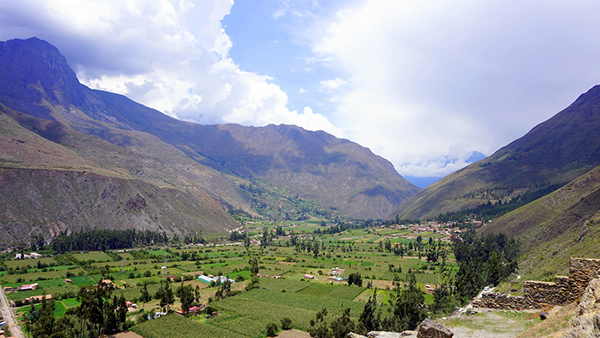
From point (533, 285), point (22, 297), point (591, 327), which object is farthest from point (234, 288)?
point (591, 327)

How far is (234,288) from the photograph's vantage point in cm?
7762

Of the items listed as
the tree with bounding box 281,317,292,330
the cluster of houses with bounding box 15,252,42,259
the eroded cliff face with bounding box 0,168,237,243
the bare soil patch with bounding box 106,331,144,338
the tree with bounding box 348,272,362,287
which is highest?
the eroded cliff face with bounding box 0,168,237,243

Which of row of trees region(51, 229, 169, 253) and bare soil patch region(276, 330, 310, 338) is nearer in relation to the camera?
bare soil patch region(276, 330, 310, 338)

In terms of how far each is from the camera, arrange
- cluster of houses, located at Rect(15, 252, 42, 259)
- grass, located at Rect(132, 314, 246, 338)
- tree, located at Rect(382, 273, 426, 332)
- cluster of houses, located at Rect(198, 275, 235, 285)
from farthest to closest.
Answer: cluster of houses, located at Rect(15, 252, 42, 259)
cluster of houses, located at Rect(198, 275, 235, 285)
tree, located at Rect(382, 273, 426, 332)
grass, located at Rect(132, 314, 246, 338)

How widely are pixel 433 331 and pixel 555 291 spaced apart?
32.3 ft

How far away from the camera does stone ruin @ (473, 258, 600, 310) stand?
53.6 feet

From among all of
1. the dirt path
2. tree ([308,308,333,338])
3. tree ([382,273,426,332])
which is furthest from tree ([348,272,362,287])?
the dirt path

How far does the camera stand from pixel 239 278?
86.8 metres

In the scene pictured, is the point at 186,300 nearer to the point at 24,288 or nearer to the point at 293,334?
the point at 293,334

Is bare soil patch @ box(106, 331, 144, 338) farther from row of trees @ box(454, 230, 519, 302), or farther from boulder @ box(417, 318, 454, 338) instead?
row of trees @ box(454, 230, 519, 302)

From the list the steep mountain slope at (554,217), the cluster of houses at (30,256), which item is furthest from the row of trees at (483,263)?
the cluster of houses at (30,256)

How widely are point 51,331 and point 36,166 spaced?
457 feet

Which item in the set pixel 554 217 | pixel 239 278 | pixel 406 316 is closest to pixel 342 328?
pixel 406 316

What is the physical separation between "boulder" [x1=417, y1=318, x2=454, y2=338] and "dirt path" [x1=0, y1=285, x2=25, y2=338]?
57557 mm
